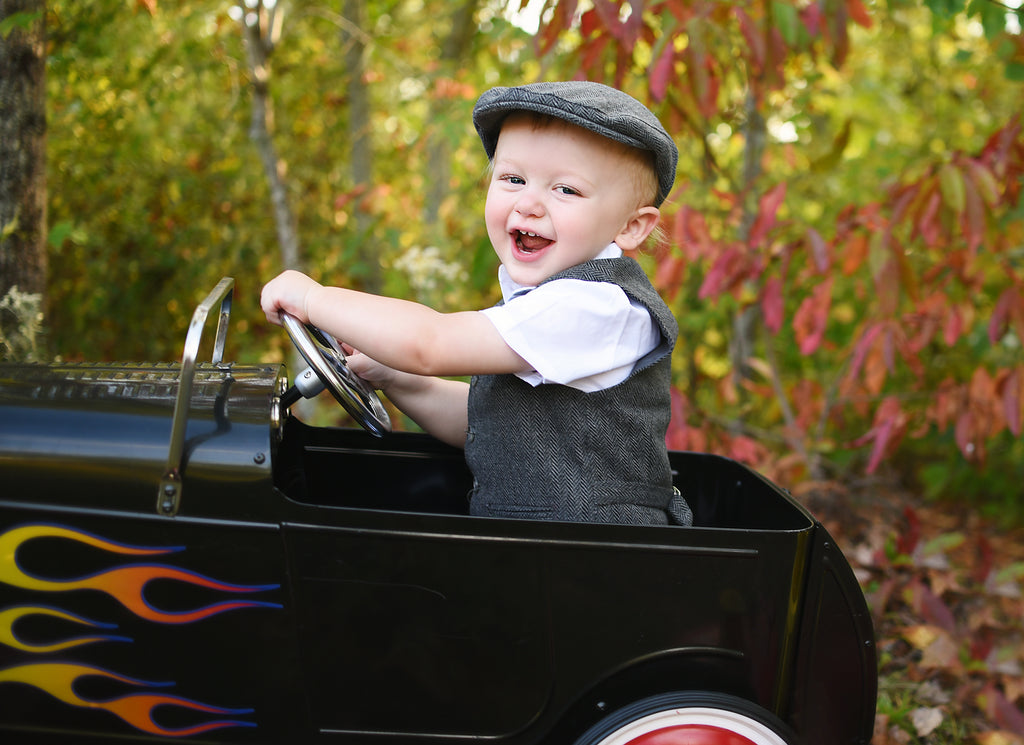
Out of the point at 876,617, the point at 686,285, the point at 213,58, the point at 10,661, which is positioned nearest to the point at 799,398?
the point at 876,617

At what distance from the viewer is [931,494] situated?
4.10 meters

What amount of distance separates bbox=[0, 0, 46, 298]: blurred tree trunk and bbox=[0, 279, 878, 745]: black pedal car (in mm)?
957

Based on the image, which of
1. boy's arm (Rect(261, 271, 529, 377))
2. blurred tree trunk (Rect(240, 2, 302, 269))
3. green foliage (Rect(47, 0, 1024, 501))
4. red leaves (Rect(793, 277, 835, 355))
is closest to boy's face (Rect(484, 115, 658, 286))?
boy's arm (Rect(261, 271, 529, 377))

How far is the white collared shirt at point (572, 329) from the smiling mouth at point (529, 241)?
97 mm

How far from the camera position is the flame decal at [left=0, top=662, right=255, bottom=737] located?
4.58 ft

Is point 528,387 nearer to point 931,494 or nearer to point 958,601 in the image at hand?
point 958,601

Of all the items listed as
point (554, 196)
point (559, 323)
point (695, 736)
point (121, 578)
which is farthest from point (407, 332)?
point (695, 736)

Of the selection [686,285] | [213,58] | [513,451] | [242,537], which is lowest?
[242,537]

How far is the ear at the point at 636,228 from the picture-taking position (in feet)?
5.47

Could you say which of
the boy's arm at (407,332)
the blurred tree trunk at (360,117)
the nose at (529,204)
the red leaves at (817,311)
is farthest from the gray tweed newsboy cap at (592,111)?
the blurred tree trunk at (360,117)

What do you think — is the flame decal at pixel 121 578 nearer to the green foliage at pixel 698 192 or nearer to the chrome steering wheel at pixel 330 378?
the chrome steering wheel at pixel 330 378

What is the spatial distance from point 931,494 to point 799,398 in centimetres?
146

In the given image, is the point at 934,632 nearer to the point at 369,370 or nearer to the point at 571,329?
the point at 571,329

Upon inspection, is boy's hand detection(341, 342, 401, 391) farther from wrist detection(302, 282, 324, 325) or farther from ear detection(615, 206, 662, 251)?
ear detection(615, 206, 662, 251)
